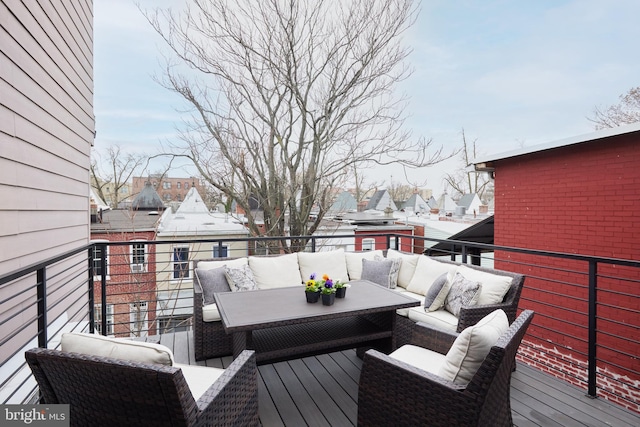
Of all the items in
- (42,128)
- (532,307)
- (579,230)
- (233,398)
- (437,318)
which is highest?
(42,128)

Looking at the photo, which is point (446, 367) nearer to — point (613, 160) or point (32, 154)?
point (32, 154)

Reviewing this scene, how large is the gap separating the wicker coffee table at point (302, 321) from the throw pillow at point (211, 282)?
45 cm

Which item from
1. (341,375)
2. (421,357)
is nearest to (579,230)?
(421,357)

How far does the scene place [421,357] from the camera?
87.6 inches

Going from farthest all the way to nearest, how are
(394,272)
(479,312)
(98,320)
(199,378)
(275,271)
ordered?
(98,320)
(394,272)
(275,271)
(479,312)
(199,378)

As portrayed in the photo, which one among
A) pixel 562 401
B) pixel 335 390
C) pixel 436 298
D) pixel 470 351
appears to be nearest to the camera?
pixel 470 351

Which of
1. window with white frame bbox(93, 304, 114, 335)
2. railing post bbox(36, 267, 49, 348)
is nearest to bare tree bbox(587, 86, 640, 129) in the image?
window with white frame bbox(93, 304, 114, 335)

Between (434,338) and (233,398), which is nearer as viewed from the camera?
(233,398)

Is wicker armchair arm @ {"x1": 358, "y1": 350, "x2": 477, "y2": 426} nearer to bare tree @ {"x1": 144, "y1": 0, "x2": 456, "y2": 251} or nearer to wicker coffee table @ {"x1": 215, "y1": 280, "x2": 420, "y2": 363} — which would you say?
wicker coffee table @ {"x1": 215, "y1": 280, "x2": 420, "y2": 363}

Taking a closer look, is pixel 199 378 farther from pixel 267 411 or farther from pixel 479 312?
pixel 479 312

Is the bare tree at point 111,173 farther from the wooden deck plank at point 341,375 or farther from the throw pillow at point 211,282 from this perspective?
the wooden deck plank at point 341,375

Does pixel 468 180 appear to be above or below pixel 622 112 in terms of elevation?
below

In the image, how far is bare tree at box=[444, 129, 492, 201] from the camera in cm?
1642

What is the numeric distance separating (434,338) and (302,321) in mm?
915
